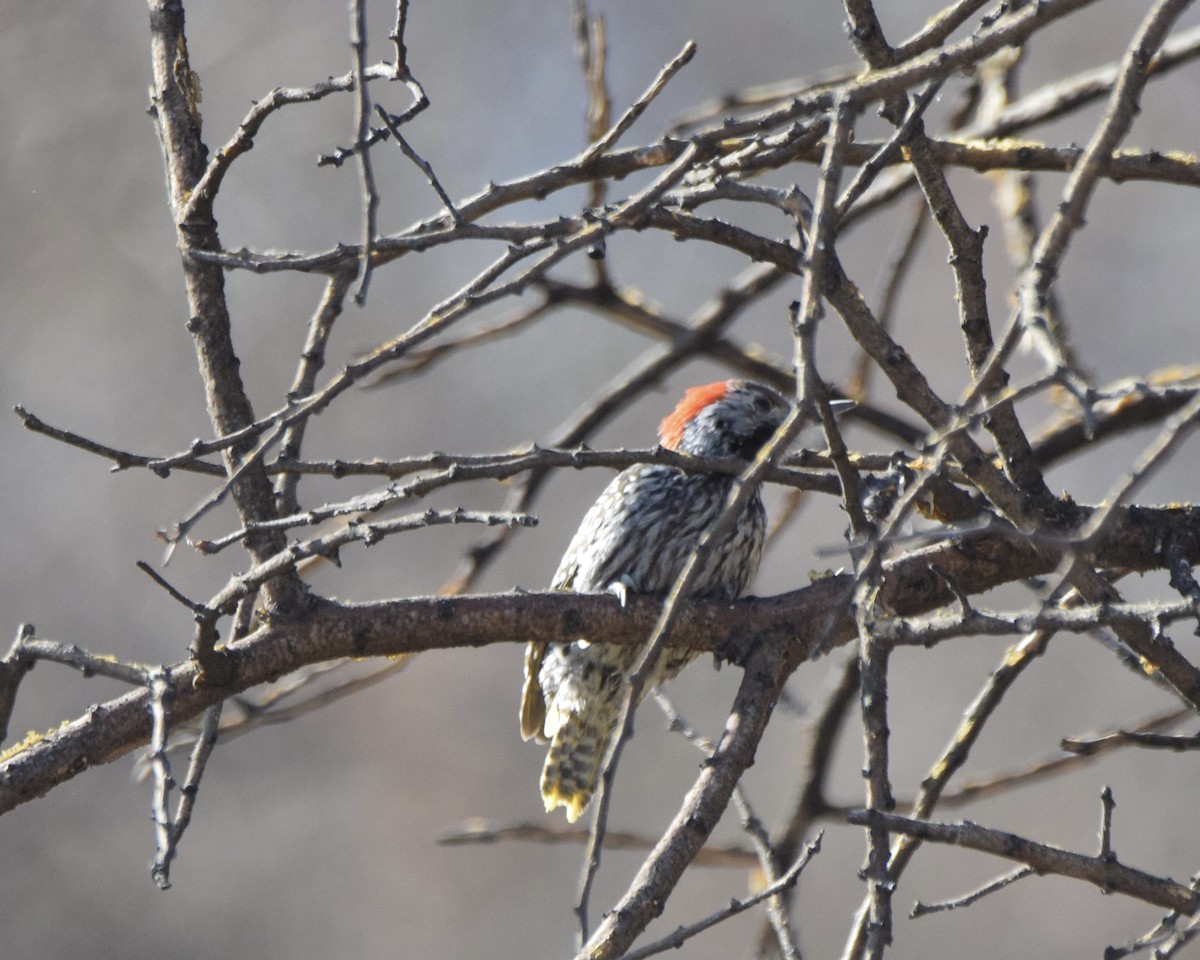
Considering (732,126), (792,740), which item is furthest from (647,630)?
(792,740)

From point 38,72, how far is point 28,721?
4.85 m

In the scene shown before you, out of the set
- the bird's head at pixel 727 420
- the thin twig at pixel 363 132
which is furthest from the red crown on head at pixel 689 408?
the thin twig at pixel 363 132

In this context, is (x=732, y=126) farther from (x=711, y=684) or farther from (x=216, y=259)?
(x=711, y=684)

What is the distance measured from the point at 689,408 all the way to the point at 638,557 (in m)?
0.90

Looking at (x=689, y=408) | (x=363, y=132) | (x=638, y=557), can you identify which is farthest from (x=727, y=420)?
(x=363, y=132)

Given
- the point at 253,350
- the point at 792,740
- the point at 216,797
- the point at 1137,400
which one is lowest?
the point at 1137,400

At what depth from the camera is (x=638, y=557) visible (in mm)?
4570

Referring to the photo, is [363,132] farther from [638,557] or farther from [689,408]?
[689,408]

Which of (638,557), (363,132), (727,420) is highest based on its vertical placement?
(727,420)

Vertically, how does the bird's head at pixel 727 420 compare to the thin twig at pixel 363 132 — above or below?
above

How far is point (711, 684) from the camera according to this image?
10.6 m

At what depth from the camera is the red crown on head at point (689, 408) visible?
5234 mm

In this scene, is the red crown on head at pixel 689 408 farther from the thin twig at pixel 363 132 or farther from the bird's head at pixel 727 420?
the thin twig at pixel 363 132

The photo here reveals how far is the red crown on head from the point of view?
523 cm
